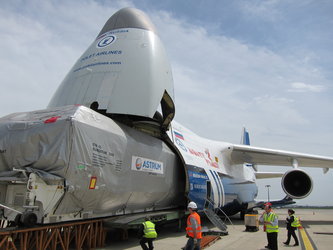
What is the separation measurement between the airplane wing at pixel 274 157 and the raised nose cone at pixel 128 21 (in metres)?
8.35

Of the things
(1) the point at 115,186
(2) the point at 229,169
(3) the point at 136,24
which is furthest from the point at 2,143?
(2) the point at 229,169

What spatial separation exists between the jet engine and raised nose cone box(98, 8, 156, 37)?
8.89m

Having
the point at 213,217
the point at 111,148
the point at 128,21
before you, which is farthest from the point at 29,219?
the point at 213,217

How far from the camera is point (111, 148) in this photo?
7633 millimetres

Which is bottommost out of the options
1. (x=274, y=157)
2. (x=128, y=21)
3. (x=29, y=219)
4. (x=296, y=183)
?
(x=29, y=219)

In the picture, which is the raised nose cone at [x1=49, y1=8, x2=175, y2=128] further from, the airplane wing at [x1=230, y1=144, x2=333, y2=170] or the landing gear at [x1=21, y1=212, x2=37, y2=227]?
the airplane wing at [x1=230, y1=144, x2=333, y2=170]

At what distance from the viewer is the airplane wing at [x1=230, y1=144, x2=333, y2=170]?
1538 cm

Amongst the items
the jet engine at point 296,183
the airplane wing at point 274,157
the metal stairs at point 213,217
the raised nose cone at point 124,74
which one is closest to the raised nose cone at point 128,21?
the raised nose cone at point 124,74

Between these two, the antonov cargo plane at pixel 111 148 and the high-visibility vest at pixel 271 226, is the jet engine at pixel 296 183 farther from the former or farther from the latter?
the high-visibility vest at pixel 271 226

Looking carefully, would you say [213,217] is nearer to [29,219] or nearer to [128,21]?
[29,219]

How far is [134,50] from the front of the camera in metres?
9.55

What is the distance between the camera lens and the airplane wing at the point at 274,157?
15375 millimetres

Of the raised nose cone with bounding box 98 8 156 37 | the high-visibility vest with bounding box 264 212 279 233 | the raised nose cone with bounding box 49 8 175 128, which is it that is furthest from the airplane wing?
the raised nose cone with bounding box 98 8 156 37

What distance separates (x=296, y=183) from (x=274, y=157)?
94.4 inches
